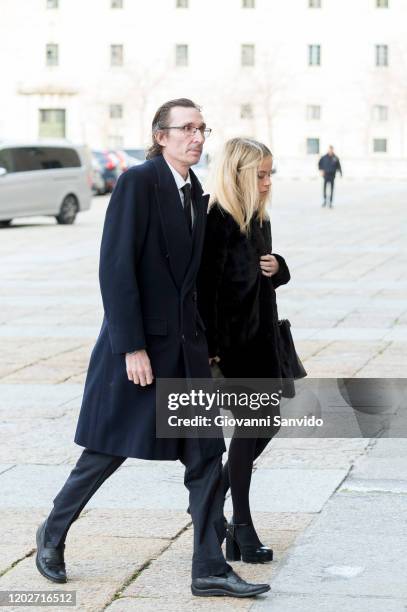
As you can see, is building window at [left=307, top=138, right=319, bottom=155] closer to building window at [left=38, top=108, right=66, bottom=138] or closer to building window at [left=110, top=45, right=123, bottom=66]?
building window at [left=110, top=45, right=123, bottom=66]

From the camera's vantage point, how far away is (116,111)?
85.9 metres

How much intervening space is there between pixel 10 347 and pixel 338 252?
9.50 meters

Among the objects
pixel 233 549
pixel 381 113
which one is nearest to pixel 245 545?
pixel 233 549

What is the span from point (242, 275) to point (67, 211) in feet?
71.2

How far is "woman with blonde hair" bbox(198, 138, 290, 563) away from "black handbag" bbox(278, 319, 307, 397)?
75 millimetres

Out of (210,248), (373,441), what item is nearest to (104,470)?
(210,248)

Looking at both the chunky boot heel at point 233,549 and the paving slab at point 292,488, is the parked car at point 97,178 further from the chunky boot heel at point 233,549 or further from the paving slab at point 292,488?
the chunky boot heel at point 233,549

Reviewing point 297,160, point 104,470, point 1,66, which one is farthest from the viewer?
point 1,66

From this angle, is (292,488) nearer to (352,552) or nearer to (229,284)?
(352,552)

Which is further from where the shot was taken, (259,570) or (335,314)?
(335,314)

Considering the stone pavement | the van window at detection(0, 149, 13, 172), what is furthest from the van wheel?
the stone pavement

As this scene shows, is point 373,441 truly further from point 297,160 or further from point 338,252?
point 297,160

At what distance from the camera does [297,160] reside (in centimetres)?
7494

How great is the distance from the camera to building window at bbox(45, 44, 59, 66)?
85.9m
